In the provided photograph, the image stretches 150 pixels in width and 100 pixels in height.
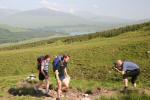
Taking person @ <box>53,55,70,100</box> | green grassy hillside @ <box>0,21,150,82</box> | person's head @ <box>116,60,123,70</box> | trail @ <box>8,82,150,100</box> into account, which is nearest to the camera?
person @ <box>53,55,70,100</box>

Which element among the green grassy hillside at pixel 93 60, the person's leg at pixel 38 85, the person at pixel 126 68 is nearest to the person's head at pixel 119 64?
the person at pixel 126 68

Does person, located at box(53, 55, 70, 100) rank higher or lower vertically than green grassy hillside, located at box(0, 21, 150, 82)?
higher

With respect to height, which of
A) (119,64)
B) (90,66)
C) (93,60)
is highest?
(119,64)

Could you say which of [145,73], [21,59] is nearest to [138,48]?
[145,73]

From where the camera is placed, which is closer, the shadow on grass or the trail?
the trail

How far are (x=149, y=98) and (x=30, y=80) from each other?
439 inches

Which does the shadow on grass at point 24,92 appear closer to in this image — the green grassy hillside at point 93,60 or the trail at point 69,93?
the trail at point 69,93

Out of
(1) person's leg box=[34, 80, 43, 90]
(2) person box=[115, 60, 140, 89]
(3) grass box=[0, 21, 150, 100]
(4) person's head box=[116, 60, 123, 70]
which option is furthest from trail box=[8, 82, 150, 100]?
(4) person's head box=[116, 60, 123, 70]

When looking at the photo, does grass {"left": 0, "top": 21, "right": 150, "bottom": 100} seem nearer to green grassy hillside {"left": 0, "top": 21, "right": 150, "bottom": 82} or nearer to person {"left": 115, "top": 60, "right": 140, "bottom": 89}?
green grassy hillside {"left": 0, "top": 21, "right": 150, "bottom": 82}

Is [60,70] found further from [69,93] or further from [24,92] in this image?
[24,92]

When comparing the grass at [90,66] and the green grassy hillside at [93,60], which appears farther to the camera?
the green grassy hillside at [93,60]

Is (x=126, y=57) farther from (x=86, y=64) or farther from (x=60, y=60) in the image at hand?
(x=60, y=60)

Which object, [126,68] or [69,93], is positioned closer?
[126,68]

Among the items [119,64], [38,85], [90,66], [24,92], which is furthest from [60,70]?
[90,66]
